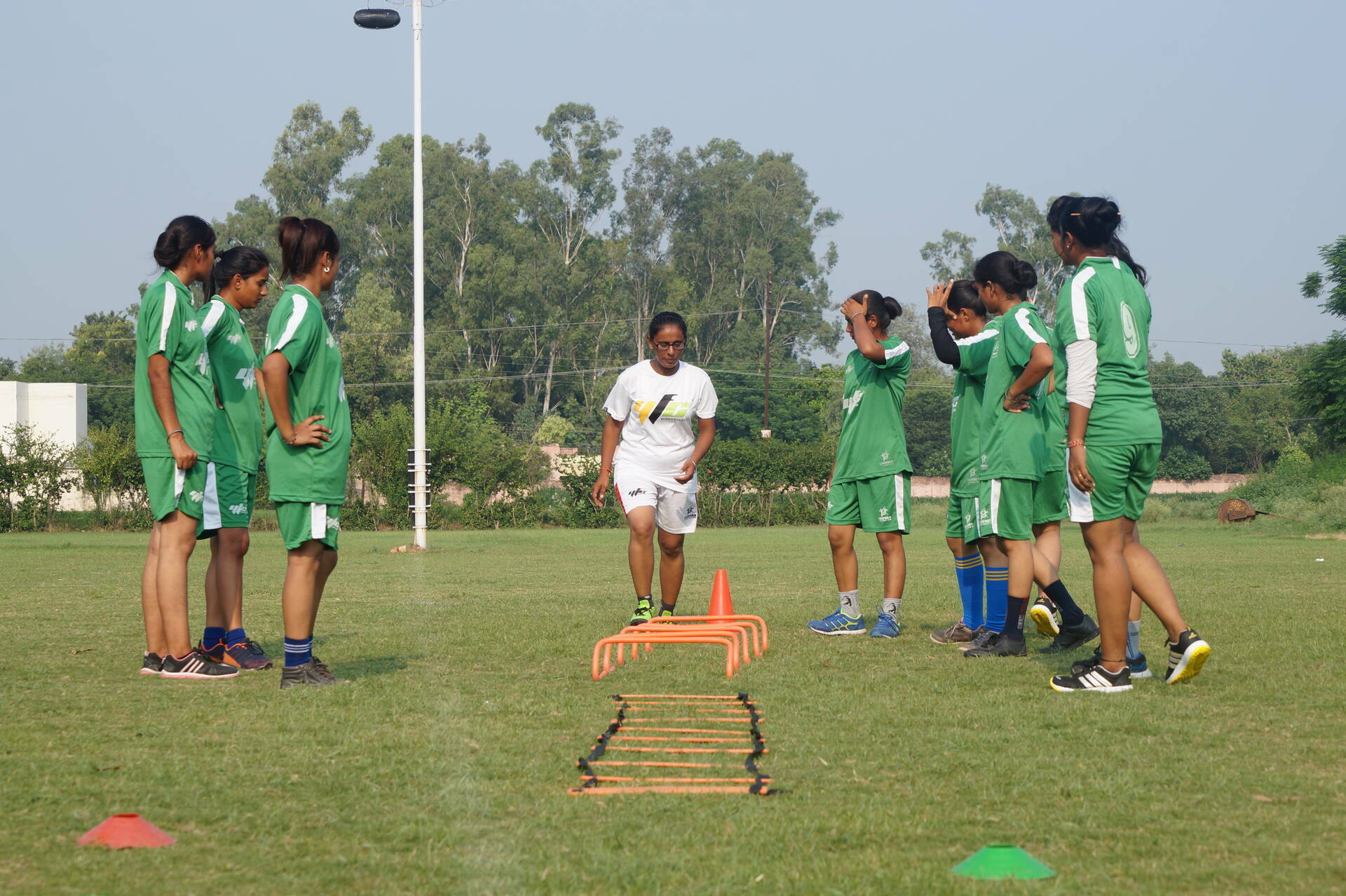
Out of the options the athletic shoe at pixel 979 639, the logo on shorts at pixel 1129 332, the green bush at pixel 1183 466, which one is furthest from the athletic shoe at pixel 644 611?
the green bush at pixel 1183 466

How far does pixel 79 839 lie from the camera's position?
322cm

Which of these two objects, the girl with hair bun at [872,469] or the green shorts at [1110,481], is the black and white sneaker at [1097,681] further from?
the girl with hair bun at [872,469]

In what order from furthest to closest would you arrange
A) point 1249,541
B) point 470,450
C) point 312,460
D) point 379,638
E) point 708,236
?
1. point 708,236
2. point 470,450
3. point 1249,541
4. point 379,638
5. point 312,460

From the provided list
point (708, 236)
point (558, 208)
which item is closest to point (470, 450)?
point (558, 208)

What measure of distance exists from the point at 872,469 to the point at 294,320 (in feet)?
12.4

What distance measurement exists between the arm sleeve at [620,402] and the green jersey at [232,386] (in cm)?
242

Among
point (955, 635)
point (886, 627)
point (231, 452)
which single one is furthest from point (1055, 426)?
point (231, 452)

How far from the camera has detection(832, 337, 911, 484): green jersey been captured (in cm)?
791

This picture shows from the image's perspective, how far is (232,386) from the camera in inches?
266

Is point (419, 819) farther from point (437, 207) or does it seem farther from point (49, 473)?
point (437, 207)

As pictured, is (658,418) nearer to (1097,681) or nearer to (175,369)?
(175,369)

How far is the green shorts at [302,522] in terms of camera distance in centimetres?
583

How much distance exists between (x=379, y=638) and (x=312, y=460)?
2.25 meters

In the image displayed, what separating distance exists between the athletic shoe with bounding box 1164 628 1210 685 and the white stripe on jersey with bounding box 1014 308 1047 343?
66.8 inches
